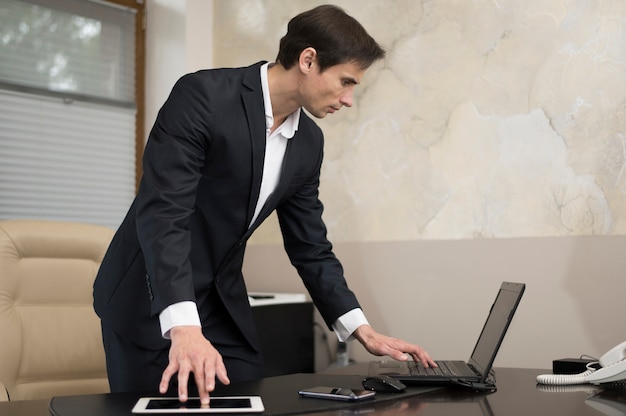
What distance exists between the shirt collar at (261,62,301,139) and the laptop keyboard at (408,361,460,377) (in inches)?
23.5

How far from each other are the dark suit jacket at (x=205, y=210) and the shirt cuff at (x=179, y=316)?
0.6 inches

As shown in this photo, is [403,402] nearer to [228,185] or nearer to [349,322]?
[349,322]

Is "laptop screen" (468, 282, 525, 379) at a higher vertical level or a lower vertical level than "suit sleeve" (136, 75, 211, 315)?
lower

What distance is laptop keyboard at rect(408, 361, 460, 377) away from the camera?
5.06 ft

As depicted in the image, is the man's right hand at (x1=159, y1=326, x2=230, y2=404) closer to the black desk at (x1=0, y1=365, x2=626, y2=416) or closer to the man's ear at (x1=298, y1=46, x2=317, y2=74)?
the black desk at (x1=0, y1=365, x2=626, y2=416)

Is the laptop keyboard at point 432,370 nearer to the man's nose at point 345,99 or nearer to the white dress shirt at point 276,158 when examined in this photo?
the white dress shirt at point 276,158

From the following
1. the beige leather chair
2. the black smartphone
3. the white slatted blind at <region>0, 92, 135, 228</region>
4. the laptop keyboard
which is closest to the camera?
the black smartphone

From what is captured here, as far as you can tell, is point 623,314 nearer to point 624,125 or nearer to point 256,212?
point 624,125

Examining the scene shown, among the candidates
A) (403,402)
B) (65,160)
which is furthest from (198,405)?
(65,160)

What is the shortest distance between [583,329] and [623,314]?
136 mm

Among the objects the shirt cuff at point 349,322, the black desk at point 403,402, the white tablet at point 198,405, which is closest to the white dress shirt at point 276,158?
the shirt cuff at point 349,322

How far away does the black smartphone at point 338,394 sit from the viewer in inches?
51.9

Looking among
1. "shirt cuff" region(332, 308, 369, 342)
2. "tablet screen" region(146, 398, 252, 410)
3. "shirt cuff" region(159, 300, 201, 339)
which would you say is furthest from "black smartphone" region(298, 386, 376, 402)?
"shirt cuff" region(332, 308, 369, 342)

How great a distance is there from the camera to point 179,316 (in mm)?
1375
